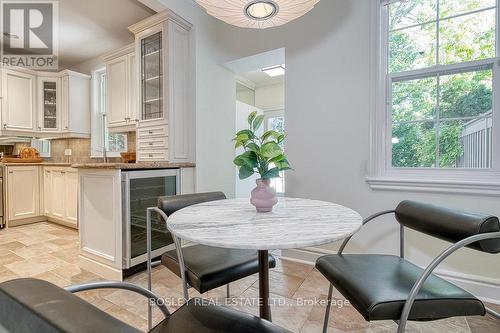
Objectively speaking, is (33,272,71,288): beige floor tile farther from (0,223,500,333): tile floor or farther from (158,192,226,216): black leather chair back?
(158,192,226,216): black leather chair back

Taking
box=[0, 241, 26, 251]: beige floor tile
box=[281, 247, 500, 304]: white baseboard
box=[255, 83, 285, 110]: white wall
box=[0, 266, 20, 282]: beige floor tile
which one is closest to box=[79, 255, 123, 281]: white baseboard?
box=[0, 266, 20, 282]: beige floor tile

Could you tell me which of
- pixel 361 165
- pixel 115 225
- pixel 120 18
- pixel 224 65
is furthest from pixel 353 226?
pixel 120 18

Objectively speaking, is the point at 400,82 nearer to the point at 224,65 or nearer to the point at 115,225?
the point at 224,65

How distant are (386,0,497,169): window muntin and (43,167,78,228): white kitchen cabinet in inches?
162

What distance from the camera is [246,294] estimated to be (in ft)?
6.24

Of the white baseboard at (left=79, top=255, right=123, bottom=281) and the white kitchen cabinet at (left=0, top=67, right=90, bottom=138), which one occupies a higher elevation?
the white kitchen cabinet at (left=0, top=67, right=90, bottom=138)

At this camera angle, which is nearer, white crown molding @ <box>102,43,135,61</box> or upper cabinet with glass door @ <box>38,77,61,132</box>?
white crown molding @ <box>102,43,135,61</box>

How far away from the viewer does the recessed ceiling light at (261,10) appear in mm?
1392

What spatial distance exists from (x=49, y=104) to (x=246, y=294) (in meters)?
4.50

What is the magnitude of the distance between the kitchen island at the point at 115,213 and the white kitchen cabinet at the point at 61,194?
1.63 m

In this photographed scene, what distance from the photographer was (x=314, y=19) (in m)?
2.42

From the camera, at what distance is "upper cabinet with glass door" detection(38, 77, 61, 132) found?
4086 millimetres

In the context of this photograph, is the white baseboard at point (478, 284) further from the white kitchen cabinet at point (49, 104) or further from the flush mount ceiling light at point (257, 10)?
the white kitchen cabinet at point (49, 104)

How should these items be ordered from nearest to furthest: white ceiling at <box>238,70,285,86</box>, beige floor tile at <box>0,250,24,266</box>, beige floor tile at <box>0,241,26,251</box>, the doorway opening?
beige floor tile at <box>0,250,24,266</box>, beige floor tile at <box>0,241,26,251</box>, the doorway opening, white ceiling at <box>238,70,285,86</box>
